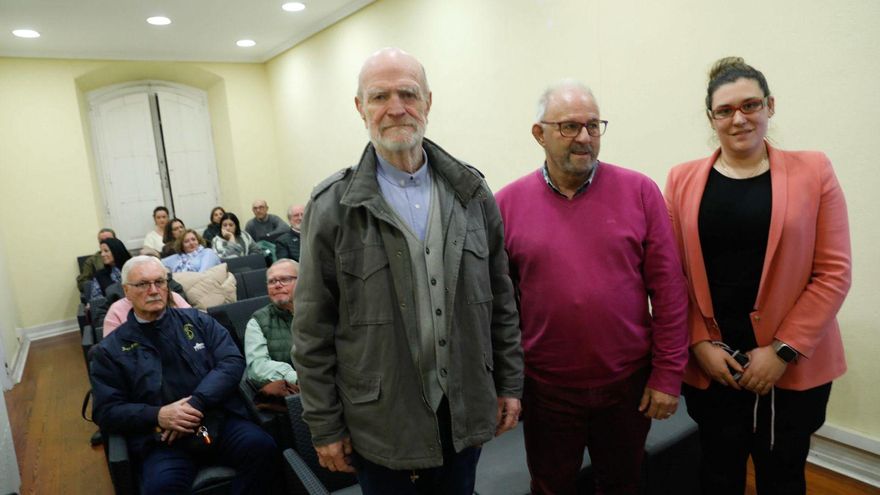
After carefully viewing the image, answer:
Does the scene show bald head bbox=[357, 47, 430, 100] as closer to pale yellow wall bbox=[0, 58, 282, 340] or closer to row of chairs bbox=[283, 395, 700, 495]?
row of chairs bbox=[283, 395, 700, 495]

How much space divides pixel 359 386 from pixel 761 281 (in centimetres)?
98

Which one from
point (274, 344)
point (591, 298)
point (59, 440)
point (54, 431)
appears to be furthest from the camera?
point (54, 431)

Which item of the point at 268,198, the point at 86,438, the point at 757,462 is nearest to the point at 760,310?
the point at 757,462

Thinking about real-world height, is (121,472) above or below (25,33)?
below

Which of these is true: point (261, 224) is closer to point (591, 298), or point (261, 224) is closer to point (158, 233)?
point (158, 233)

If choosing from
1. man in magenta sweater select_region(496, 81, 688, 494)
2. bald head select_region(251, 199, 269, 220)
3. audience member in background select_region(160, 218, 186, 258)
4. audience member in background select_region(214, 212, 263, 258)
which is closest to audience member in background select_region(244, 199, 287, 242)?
bald head select_region(251, 199, 269, 220)

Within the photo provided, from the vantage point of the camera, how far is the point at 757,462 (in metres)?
1.44

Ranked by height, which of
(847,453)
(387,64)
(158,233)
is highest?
(387,64)

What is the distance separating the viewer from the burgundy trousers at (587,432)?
4.63 feet

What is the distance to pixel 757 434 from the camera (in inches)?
55.6

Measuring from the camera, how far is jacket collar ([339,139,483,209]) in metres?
1.13

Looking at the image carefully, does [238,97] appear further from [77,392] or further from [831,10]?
[831,10]

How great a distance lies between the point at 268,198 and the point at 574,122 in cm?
659

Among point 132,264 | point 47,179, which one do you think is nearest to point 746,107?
point 132,264
